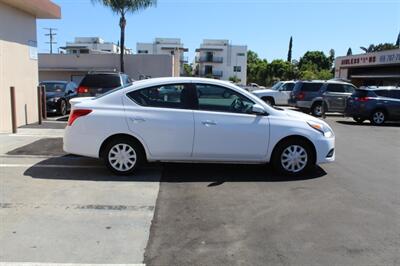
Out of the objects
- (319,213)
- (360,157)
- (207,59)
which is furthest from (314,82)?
(207,59)

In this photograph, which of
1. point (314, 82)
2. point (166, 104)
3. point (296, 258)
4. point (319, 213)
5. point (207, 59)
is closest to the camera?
Answer: point (296, 258)

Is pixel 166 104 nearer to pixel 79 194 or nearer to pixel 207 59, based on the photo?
pixel 79 194

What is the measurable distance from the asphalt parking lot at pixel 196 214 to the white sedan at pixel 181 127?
1.33ft

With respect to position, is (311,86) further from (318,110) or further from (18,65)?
(18,65)

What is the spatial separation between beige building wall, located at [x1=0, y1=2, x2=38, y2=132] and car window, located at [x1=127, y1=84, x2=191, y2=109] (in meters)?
6.26

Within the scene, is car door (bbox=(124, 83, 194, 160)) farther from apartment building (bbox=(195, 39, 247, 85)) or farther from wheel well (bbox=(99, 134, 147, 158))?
apartment building (bbox=(195, 39, 247, 85))

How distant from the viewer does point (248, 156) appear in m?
7.84

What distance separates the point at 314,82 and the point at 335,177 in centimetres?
1605

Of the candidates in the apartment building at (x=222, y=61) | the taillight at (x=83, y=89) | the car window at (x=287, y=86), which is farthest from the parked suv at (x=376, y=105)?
the apartment building at (x=222, y=61)

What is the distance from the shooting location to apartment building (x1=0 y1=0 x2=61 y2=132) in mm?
12588

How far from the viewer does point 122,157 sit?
25.2 feet

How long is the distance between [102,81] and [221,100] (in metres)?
9.63

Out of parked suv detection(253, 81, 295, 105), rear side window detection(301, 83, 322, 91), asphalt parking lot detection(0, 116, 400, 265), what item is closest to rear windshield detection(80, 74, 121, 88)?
asphalt parking lot detection(0, 116, 400, 265)

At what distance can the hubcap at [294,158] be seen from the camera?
7953 millimetres
